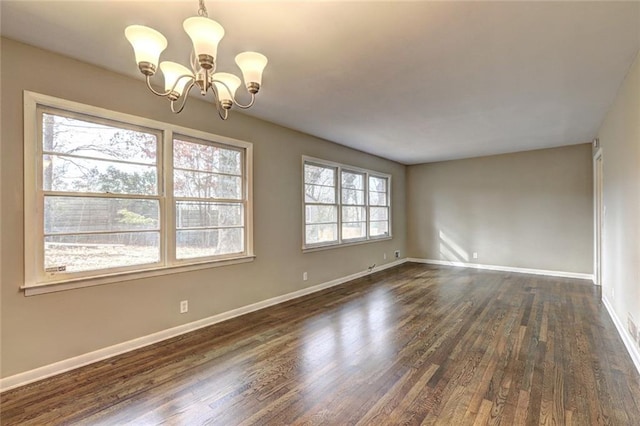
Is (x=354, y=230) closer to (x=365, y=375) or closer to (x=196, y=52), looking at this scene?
(x=365, y=375)

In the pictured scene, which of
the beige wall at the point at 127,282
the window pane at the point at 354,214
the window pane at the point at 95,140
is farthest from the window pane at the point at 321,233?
the window pane at the point at 95,140

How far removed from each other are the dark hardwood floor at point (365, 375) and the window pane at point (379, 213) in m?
3.03

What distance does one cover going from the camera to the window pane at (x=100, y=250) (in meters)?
2.51

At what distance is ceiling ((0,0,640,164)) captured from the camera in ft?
6.34

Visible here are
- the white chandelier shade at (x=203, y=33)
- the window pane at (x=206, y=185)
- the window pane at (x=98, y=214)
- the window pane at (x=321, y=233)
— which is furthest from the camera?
the window pane at (x=321, y=233)

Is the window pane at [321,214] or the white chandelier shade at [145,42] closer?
the white chandelier shade at [145,42]

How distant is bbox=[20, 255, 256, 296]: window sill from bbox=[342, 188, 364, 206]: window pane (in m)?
2.70

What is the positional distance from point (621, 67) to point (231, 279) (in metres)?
4.36

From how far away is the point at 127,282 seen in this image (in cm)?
287

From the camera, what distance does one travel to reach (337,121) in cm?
420

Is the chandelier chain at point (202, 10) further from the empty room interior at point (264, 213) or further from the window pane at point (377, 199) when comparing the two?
the window pane at point (377, 199)

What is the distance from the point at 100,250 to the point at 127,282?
0.38 m

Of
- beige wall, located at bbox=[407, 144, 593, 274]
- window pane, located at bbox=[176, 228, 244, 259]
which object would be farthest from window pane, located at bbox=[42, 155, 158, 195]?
beige wall, located at bbox=[407, 144, 593, 274]

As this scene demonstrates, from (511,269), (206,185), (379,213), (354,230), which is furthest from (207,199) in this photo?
(511,269)
